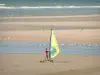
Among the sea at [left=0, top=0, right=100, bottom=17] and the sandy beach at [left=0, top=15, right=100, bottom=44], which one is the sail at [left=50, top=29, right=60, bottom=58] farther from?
the sea at [left=0, top=0, right=100, bottom=17]

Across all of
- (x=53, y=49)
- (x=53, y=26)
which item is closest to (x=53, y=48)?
(x=53, y=49)

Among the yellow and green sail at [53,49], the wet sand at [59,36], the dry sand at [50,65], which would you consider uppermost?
the wet sand at [59,36]

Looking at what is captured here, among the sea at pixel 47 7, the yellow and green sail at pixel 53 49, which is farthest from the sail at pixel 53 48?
the sea at pixel 47 7

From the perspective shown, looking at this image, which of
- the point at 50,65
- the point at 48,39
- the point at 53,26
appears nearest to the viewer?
the point at 50,65

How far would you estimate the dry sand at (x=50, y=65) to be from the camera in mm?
1567

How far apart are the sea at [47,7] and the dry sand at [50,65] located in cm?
31

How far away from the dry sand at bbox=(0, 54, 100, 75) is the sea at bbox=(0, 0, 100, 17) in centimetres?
31

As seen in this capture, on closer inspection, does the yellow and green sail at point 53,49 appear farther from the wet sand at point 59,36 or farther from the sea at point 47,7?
the sea at point 47,7

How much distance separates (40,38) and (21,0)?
0.29 m

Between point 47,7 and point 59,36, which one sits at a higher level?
point 47,7

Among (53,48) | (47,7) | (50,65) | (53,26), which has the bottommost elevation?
(50,65)

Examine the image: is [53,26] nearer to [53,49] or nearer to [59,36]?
[59,36]

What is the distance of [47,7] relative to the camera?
1.75 meters

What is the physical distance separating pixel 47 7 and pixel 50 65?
0.40 metres
